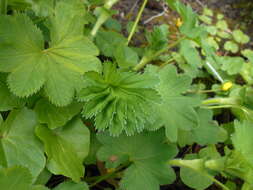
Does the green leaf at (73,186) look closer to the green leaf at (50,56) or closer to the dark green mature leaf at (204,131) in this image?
the green leaf at (50,56)

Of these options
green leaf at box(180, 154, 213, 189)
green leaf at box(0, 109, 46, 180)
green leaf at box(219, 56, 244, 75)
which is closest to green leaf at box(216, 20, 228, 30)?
green leaf at box(219, 56, 244, 75)

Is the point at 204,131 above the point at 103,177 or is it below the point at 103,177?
above

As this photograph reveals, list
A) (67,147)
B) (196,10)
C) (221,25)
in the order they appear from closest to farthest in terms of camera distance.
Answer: (67,147) → (221,25) → (196,10)

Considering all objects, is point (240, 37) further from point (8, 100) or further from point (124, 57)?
point (8, 100)

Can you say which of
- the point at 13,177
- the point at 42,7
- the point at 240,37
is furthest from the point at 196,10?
the point at 13,177

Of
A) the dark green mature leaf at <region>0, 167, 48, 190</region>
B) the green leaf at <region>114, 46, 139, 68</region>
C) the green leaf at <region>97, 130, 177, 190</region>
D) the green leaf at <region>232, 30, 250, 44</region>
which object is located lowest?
the green leaf at <region>97, 130, 177, 190</region>

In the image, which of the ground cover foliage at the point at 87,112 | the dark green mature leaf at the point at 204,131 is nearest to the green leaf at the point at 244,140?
the ground cover foliage at the point at 87,112

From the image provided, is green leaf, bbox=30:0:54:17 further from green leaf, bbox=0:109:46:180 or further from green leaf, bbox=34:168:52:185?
green leaf, bbox=34:168:52:185
